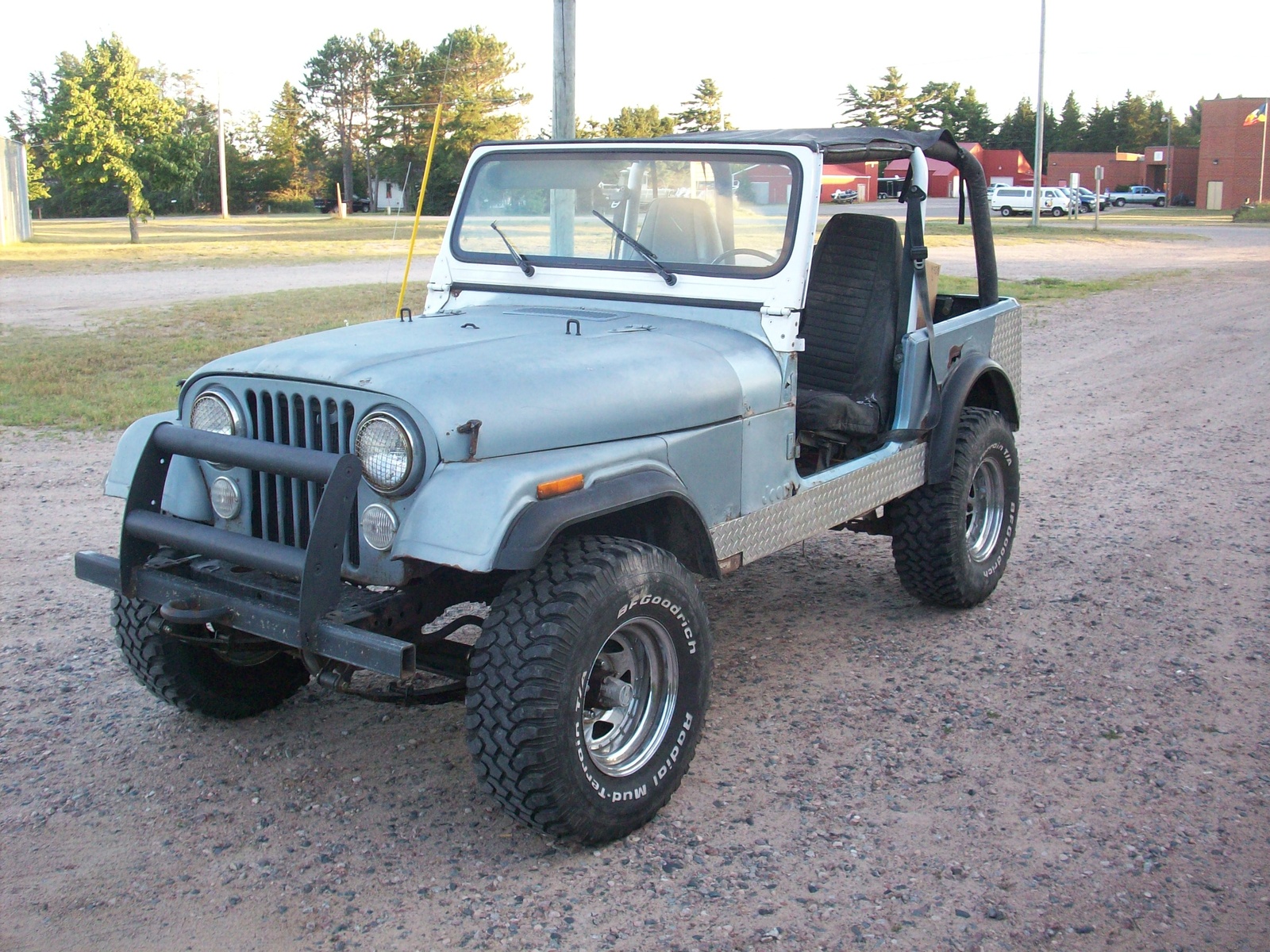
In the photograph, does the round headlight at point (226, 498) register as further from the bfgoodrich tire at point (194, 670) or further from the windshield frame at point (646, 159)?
the windshield frame at point (646, 159)

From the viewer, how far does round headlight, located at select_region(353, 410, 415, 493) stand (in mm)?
3105

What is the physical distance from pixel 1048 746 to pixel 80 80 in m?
36.5

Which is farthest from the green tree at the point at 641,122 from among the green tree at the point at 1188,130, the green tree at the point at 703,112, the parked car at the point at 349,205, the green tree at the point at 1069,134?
the green tree at the point at 1188,130

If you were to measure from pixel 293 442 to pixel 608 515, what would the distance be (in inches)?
37.5

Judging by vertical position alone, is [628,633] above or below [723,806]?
above

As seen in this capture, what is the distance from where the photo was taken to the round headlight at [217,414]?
11.3ft

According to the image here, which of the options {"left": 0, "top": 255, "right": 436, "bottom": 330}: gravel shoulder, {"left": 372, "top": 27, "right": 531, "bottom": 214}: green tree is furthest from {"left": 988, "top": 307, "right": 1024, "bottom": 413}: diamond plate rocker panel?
{"left": 372, "top": 27, "right": 531, "bottom": 214}: green tree

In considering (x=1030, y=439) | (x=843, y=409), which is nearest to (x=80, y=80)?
(x=1030, y=439)

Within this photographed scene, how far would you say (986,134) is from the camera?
293 ft

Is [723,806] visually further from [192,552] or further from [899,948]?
[192,552]

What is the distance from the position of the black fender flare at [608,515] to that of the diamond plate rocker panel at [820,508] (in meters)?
0.10

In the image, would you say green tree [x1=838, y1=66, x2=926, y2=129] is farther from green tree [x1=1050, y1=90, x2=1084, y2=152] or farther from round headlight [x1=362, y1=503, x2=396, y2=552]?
round headlight [x1=362, y1=503, x2=396, y2=552]

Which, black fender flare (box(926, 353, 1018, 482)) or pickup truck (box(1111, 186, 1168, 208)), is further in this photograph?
pickup truck (box(1111, 186, 1168, 208))

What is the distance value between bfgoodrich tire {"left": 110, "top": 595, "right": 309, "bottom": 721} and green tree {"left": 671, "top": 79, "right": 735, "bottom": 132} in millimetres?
57722
